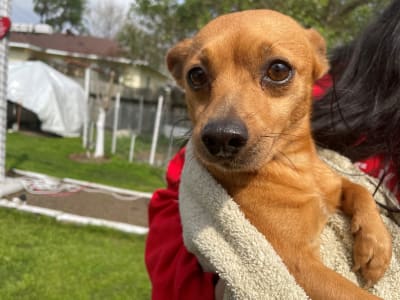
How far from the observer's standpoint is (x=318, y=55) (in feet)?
6.97

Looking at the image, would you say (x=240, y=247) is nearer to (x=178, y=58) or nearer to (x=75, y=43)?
(x=178, y=58)

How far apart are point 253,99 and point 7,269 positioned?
3.12 metres

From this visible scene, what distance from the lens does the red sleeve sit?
173 cm

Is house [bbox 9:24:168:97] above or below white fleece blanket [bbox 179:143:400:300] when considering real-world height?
below

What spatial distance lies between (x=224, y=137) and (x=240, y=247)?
385mm

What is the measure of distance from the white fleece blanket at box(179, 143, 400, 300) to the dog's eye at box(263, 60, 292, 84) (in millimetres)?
459

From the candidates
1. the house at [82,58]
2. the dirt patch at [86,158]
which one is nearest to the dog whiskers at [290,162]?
the dirt patch at [86,158]

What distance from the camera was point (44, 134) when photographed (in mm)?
14875

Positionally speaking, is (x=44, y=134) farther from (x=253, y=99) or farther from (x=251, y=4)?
(x=253, y=99)

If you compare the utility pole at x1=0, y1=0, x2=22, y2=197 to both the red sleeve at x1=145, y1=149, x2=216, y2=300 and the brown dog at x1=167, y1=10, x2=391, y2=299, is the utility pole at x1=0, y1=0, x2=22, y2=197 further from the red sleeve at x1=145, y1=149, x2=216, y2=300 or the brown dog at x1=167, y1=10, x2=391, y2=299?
the brown dog at x1=167, y1=10, x2=391, y2=299

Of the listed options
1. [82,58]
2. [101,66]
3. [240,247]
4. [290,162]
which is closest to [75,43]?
[82,58]

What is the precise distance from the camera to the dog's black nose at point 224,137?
1.46m

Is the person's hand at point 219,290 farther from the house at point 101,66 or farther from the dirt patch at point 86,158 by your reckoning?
the dirt patch at point 86,158

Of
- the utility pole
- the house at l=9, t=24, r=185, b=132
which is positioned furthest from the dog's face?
the house at l=9, t=24, r=185, b=132
